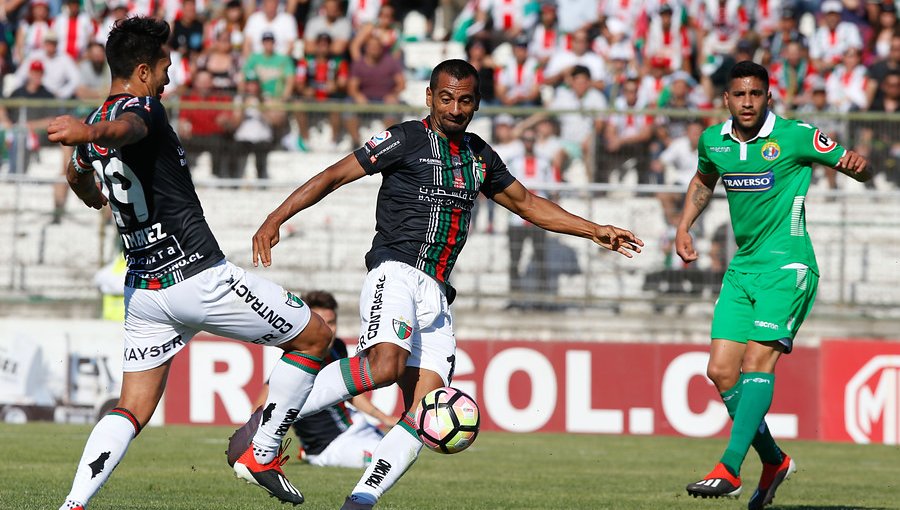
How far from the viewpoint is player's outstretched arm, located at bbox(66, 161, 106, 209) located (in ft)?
23.2

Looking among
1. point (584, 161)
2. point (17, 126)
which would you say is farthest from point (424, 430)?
point (17, 126)

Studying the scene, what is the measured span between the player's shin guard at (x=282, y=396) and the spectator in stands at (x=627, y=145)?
10.5 m

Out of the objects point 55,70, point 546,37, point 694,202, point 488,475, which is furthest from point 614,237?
point 55,70

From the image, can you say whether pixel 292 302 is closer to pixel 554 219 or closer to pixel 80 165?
pixel 80 165

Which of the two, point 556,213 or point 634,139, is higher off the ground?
point 634,139

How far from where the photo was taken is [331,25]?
2042 cm

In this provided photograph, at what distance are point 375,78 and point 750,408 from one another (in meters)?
11.8

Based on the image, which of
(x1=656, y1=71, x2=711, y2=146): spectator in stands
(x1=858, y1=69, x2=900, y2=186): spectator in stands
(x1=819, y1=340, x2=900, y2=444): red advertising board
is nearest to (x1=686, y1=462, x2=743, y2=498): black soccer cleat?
(x1=819, y1=340, x2=900, y2=444): red advertising board

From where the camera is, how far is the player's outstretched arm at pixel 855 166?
8.56 m

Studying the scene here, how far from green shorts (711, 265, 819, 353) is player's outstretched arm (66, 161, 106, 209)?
406cm

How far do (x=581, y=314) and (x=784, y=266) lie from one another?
27.2 feet

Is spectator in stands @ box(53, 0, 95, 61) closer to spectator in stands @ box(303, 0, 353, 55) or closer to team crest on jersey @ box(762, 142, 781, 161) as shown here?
spectator in stands @ box(303, 0, 353, 55)

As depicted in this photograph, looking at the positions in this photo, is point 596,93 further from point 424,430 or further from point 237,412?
point 424,430

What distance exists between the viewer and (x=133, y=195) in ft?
22.3
